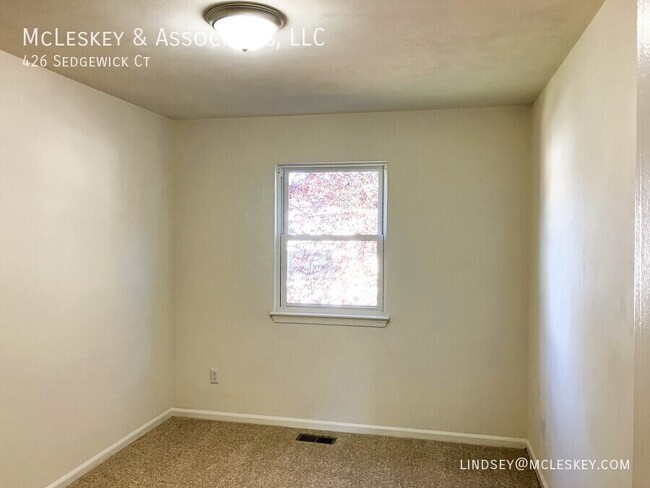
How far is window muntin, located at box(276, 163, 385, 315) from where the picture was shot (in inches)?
144

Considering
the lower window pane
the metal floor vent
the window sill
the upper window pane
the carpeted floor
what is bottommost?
the metal floor vent

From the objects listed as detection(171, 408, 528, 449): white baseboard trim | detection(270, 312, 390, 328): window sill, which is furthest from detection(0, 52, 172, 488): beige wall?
detection(270, 312, 390, 328): window sill

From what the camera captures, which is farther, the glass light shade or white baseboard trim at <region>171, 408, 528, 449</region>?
white baseboard trim at <region>171, 408, 528, 449</region>

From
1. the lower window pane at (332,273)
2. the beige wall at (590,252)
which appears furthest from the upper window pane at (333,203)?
the beige wall at (590,252)

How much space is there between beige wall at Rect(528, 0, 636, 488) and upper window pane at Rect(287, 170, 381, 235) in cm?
122

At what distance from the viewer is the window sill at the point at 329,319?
359 cm

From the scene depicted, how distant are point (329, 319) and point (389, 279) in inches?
21.5

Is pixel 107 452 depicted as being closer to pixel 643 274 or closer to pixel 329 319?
pixel 329 319

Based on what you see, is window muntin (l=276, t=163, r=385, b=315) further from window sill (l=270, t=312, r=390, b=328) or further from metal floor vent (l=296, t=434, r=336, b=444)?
metal floor vent (l=296, t=434, r=336, b=444)

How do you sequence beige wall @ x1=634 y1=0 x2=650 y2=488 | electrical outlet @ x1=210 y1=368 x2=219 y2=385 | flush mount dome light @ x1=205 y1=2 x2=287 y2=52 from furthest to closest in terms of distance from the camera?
electrical outlet @ x1=210 y1=368 x2=219 y2=385 → flush mount dome light @ x1=205 y1=2 x2=287 y2=52 → beige wall @ x1=634 y1=0 x2=650 y2=488

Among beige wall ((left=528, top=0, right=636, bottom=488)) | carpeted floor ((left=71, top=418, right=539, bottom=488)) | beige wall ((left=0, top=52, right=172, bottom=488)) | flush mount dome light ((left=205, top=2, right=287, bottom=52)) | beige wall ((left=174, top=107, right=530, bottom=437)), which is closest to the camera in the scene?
beige wall ((left=528, top=0, right=636, bottom=488))

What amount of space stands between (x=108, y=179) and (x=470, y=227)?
8.16 ft

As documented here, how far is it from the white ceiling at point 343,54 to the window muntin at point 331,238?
0.52m

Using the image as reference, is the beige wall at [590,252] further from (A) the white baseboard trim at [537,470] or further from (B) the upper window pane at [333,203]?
(B) the upper window pane at [333,203]
